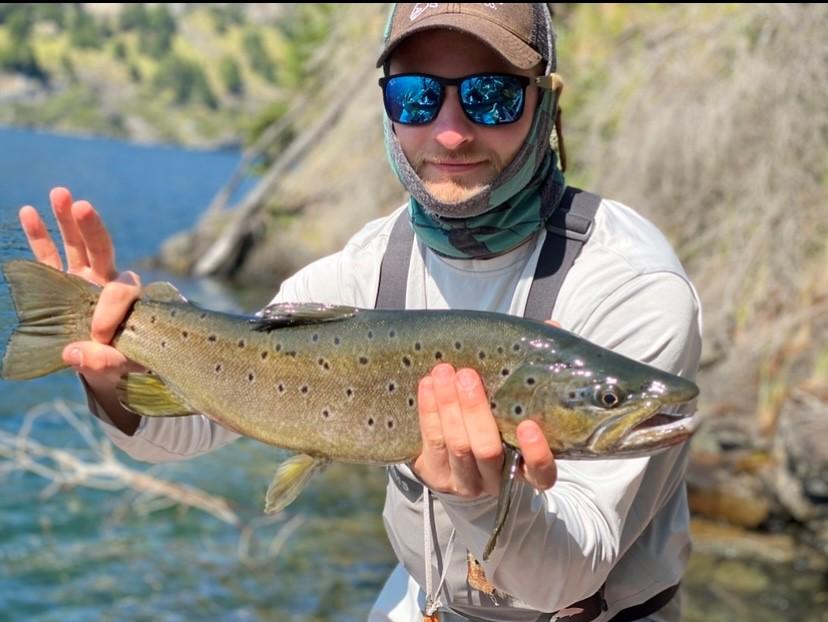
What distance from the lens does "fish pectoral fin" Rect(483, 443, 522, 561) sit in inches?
104

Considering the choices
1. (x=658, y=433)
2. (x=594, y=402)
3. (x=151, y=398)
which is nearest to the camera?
(x=658, y=433)

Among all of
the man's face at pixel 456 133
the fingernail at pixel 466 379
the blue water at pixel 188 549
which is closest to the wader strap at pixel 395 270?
the man's face at pixel 456 133

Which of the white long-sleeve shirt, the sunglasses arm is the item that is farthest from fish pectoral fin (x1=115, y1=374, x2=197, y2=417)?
the sunglasses arm

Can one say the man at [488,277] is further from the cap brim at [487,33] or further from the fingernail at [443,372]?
the fingernail at [443,372]

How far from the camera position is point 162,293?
3.36 metres

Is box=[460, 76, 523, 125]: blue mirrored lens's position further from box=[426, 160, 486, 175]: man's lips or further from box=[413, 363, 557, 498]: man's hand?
box=[413, 363, 557, 498]: man's hand

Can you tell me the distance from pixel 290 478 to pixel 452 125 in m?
1.20

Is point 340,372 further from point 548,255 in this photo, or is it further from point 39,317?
point 39,317

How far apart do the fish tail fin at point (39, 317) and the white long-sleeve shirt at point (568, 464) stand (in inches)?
15.8

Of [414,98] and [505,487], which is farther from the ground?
[414,98]

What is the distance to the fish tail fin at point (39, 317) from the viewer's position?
10.3ft

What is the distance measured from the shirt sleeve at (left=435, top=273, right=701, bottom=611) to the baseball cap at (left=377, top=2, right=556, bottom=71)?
84 cm

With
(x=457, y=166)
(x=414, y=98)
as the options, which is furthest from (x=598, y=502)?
(x=414, y=98)

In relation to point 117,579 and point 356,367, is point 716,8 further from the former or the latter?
point 356,367
